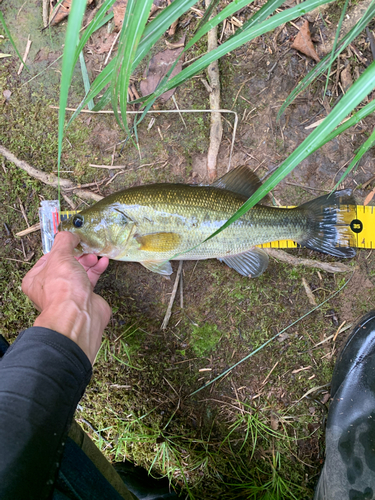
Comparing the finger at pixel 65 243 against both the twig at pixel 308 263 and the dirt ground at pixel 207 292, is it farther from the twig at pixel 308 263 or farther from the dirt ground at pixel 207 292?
the twig at pixel 308 263

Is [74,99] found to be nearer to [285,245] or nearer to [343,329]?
[285,245]

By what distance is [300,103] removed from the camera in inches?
122

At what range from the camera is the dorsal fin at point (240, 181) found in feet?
9.32

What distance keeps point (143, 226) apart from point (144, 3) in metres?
1.66

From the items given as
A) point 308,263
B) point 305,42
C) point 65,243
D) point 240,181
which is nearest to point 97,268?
point 65,243

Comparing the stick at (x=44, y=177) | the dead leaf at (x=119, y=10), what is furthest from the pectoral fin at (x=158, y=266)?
the dead leaf at (x=119, y=10)

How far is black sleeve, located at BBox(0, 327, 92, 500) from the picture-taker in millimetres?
1428

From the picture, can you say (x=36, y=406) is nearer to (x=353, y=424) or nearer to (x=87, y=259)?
(x=87, y=259)

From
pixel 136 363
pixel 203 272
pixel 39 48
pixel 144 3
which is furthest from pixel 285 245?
pixel 39 48

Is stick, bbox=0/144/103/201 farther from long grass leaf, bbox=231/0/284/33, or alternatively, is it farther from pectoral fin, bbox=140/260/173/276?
long grass leaf, bbox=231/0/284/33

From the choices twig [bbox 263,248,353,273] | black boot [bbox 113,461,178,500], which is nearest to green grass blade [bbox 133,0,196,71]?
twig [bbox 263,248,353,273]

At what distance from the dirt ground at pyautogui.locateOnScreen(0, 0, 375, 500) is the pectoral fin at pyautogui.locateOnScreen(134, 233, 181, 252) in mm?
377

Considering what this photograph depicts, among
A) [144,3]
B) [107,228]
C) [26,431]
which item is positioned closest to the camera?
[144,3]

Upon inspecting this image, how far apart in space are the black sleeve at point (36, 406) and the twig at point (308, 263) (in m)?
1.98
